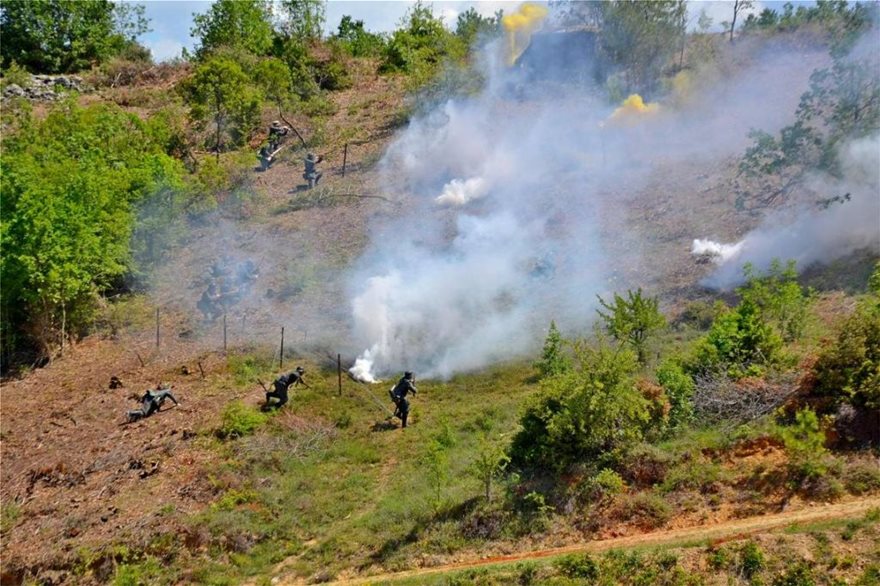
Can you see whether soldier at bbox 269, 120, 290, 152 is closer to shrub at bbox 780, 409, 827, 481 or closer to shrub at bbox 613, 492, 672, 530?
shrub at bbox 613, 492, 672, 530

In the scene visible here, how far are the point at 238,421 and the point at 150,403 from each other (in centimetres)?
312

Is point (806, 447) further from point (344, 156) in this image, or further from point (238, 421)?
point (344, 156)

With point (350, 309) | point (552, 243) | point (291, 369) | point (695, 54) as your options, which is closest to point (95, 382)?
point (291, 369)

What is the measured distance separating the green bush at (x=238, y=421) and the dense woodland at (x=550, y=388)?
0.18 ft

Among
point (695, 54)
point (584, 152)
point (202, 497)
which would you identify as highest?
point (695, 54)

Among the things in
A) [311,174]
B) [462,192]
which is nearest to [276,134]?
[311,174]

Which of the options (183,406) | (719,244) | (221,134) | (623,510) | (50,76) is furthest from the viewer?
(50,76)

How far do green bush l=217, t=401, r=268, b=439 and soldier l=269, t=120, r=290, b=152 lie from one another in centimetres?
2498

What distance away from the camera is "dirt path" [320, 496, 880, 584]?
11.8m

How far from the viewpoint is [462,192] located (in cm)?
3234

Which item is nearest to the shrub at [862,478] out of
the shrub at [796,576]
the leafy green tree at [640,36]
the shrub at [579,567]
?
the shrub at [796,576]

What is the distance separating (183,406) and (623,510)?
39.7 ft

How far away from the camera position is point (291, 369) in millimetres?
21391

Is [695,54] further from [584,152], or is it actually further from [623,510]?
[623,510]
